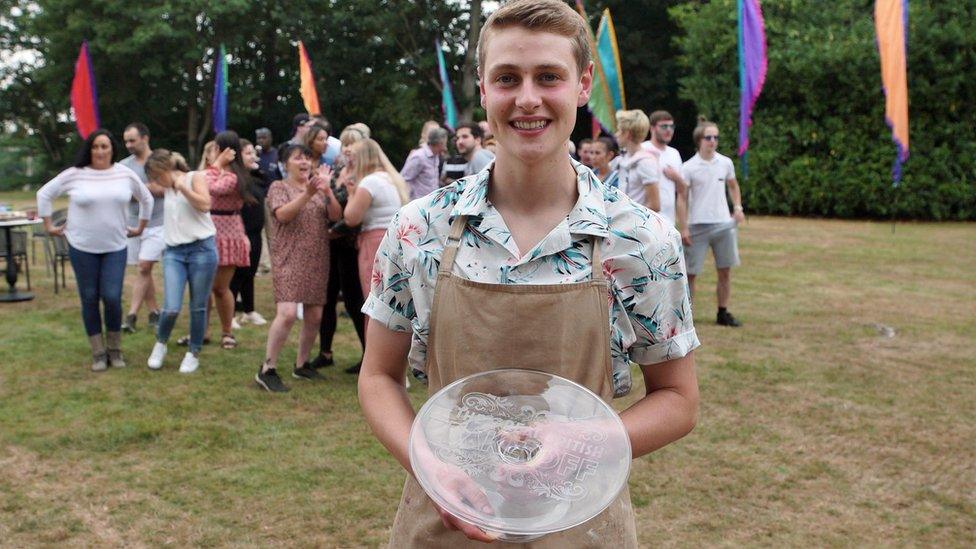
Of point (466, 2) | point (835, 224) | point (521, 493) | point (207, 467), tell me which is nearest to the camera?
point (521, 493)

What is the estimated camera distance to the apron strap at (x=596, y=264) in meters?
1.52

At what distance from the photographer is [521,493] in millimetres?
1439

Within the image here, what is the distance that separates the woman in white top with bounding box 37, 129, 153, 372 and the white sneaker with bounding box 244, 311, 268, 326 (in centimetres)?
171

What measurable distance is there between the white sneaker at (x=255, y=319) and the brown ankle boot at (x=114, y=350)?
67.4 inches

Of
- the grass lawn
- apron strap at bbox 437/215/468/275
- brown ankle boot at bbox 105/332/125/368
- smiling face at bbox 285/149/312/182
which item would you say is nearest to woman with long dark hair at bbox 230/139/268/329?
the grass lawn

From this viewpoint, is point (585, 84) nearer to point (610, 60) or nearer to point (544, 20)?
point (544, 20)

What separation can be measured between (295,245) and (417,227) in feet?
15.5

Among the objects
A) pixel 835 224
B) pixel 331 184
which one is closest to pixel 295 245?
pixel 331 184

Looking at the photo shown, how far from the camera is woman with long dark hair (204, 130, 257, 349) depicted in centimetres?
706

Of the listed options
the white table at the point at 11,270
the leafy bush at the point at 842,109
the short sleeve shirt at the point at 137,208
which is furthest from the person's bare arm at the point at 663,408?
the leafy bush at the point at 842,109

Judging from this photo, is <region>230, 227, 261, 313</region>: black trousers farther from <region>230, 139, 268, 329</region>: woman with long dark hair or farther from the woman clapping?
the woman clapping

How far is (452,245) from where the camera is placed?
158 cm

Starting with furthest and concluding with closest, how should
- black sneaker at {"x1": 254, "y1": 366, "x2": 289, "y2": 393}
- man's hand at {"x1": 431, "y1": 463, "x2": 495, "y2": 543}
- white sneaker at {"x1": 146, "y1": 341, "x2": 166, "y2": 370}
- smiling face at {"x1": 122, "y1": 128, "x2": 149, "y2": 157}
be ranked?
smiling face at {"x1": 122, "y1": 128, "x2": 149, "y2": 157} → white sneaker at {"x1": 146, "y1": 341, "x2": 166, "y2": 370} → black sneaker at {"x1": 254, "y1": 366, "x2": 289, "y2": 393} → man's hand at {"x1": 431, "y1": 463, "x2": 495, "y2": 543}

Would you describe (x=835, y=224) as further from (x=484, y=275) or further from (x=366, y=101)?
(x=366, y=101)
